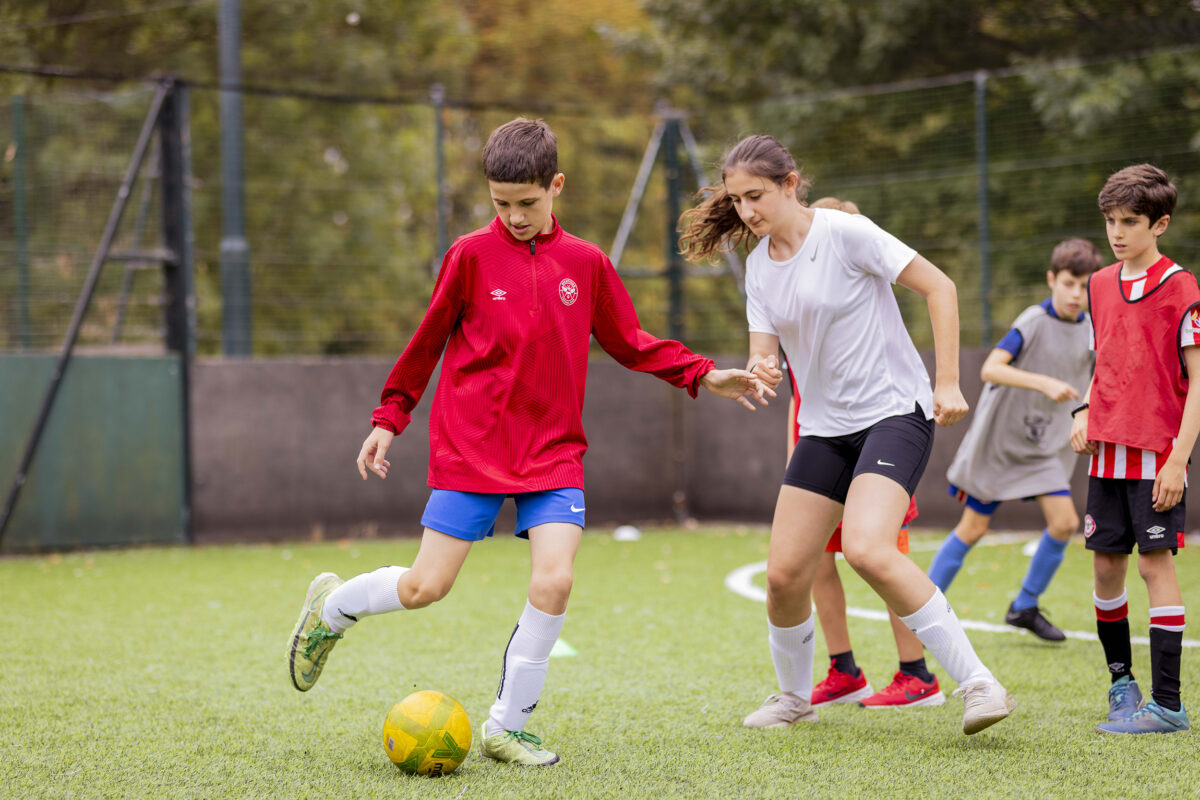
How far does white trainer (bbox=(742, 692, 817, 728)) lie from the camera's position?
4.38m

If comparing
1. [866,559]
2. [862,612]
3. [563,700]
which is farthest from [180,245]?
[866,559]

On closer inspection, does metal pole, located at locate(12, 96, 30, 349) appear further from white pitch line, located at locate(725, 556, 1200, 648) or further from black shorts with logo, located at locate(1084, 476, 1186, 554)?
black shorts with logo, located at locate(1084, 476, 1186, 554)

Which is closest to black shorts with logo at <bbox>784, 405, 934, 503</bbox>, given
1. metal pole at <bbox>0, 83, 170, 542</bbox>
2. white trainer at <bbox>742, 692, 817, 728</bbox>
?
white trainer at <bbox>742, 692, 817, 728</bbox>

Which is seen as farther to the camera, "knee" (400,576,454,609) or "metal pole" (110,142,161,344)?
"metal pole" (110,142,161,344)

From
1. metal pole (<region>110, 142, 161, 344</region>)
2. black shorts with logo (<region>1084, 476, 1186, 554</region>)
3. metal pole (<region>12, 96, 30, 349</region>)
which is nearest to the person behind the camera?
black shorts with logo (<region>1084, 476, 1186, 554</region>)

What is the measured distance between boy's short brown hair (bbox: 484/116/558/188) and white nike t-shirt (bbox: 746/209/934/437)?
0.88 metres

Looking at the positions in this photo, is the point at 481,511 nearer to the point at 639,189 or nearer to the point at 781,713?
the point at 781,713

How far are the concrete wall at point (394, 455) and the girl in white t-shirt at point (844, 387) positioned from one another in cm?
621

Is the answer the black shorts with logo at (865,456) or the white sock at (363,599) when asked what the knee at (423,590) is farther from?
the black shorts with logo at (865,456)

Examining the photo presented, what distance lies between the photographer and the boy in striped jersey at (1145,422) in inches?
163

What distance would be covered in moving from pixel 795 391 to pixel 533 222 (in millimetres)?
1282

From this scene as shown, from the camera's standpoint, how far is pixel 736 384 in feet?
13.6

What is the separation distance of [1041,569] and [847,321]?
2.44 meters

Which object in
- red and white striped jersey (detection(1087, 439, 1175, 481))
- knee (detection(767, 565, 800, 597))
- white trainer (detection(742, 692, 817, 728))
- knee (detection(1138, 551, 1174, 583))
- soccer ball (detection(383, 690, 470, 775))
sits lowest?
white trainer (detection(742, 692, 817, 728))
